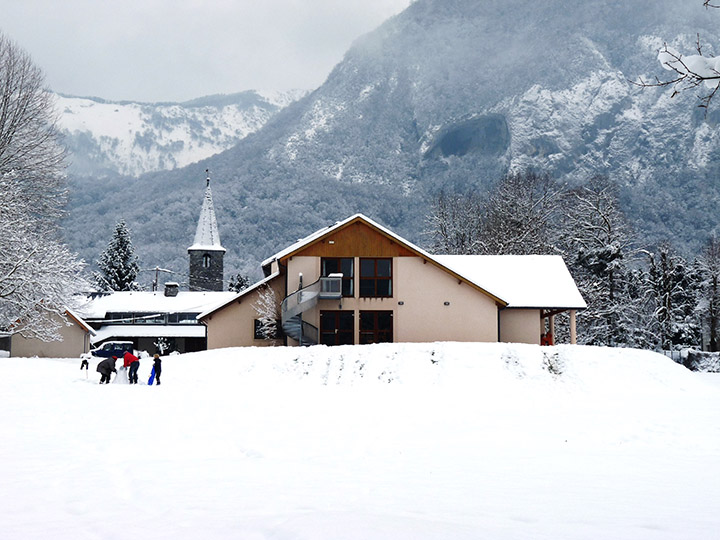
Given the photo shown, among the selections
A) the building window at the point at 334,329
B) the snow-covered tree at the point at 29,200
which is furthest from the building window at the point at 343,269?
the snow-covered tree at the point at 29,200

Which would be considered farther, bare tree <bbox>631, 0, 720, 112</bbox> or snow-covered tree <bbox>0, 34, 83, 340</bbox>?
snow-covered tree <bbox>0, 34, 83, 340</bbox>

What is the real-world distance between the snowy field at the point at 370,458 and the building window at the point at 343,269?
1027 cm

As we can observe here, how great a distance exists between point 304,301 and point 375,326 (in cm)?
395

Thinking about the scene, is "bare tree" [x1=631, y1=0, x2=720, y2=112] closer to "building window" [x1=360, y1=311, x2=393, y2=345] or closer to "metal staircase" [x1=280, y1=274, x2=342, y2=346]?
"metal staircase" [x1=280, y1=274, x2=342, y2=346]

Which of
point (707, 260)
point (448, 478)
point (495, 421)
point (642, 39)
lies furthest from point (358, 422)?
point (642, 39)

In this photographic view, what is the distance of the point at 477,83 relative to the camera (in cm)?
19700

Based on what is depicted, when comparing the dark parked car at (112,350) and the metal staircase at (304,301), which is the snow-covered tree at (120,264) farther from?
the metal staircase at (304,301)

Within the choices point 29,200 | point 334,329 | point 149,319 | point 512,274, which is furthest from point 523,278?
point 149,319

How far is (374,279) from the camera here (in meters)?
34.5

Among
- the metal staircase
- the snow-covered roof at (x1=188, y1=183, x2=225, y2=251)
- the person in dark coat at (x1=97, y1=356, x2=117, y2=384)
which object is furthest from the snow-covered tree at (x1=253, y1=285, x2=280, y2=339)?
the snow-covered roof at (x1=188, y1=183, x2=225, y2=251)

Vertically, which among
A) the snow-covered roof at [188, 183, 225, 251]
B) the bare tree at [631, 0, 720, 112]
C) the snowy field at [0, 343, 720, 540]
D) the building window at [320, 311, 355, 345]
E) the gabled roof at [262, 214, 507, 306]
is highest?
the snow-covered roof at [188, 183, 225, 251]

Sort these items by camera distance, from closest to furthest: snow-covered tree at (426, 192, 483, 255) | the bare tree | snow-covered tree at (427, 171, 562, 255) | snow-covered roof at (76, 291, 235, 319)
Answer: the bare tree
snow-covered tree at (427, 171, 562, 255)
snow-covered tree at (426, 192, 483, 255)
snow-covered roof at (76, 291, 235, 319)

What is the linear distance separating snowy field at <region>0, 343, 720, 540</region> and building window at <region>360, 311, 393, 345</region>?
9.71 m

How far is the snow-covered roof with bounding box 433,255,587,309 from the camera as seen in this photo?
35.2m
